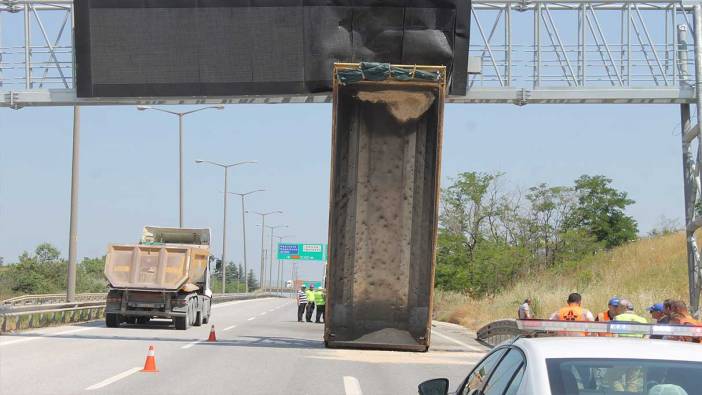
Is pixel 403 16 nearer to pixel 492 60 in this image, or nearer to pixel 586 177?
pixel 492 60

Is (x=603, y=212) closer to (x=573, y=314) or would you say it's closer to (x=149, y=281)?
(x=149, y=281)

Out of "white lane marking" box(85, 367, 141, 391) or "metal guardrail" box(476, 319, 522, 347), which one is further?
"metal guardrail" box(476, 319, 522, 347)

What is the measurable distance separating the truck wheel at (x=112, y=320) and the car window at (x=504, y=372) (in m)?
23.5

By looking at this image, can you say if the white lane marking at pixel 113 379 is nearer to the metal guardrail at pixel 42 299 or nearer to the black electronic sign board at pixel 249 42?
the black electronic sign board at pixel 249 42

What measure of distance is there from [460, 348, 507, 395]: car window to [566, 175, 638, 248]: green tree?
1810 inches

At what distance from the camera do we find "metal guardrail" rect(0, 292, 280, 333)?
24.6 metres

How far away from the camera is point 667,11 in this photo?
23266 mm

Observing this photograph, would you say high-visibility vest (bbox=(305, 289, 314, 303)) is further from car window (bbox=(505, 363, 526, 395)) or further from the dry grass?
car window (bbox=(505, 363, 526, 395))

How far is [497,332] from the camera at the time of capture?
76.6 feet

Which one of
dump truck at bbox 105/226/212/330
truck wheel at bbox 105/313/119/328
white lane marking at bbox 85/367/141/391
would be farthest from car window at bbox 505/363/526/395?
truck wheel at bbox 105/313/119/328

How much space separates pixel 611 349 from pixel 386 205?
1480 centimetres

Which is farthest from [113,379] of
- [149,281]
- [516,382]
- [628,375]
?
[149,281]

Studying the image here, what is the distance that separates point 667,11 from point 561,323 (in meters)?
19.4

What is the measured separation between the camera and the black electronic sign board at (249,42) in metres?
20.5
